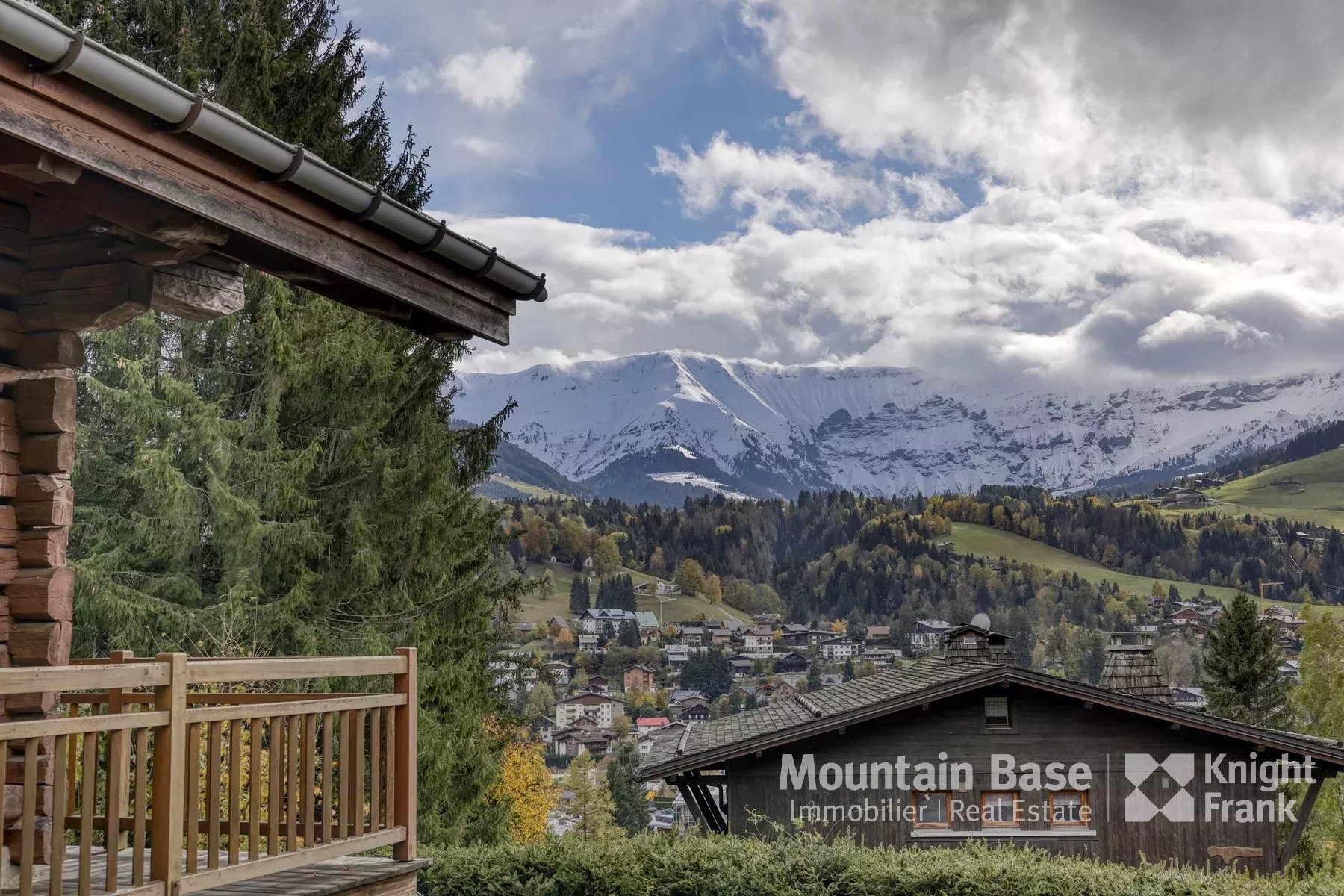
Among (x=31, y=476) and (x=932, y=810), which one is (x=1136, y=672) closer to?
(x=932, y=810)

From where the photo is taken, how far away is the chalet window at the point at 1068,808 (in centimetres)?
1862

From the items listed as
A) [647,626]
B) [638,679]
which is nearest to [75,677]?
[638,679]

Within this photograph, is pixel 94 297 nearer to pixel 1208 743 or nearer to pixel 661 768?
pixel 661 768

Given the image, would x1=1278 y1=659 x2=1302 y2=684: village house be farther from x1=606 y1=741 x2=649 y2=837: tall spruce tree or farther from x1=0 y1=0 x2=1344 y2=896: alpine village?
x1=606 y1=741 x2=649 y2=837: tall spruce tree

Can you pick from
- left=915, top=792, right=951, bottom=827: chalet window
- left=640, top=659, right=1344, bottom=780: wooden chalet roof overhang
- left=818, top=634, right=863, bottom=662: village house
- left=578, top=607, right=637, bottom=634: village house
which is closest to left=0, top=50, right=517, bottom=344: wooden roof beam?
left=640, top=659, right=1344, bottom=780: wooden chalet roof overhang

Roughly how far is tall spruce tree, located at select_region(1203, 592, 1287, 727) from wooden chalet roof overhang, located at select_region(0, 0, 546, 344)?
4943cm

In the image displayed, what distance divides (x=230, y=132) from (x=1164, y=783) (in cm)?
1805

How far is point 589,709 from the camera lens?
113 metres

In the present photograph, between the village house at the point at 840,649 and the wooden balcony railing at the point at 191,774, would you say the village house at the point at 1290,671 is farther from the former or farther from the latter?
the village house at the point at 840,649

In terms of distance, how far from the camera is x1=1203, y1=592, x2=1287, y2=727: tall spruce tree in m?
48.9

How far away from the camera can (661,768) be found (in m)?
17.8

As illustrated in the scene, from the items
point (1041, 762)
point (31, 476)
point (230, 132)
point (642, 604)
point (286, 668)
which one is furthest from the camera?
point (642, 604)

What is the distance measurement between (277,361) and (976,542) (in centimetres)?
17752

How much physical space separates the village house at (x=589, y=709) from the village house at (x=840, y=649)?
3444cm
